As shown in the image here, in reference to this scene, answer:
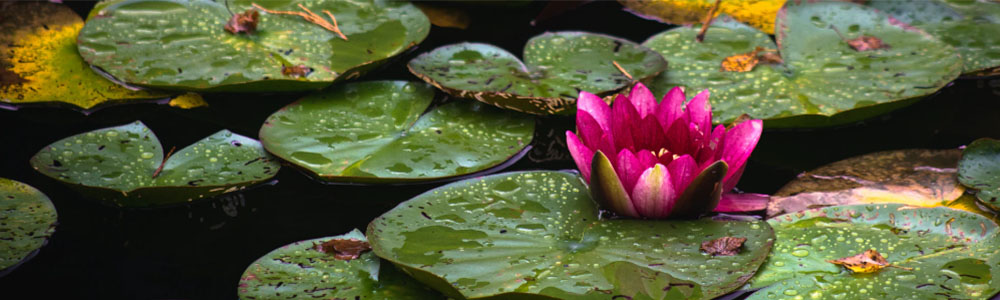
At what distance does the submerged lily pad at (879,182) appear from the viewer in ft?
5.30

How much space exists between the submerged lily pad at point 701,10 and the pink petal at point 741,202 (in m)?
0.97

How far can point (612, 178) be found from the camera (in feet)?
4.86

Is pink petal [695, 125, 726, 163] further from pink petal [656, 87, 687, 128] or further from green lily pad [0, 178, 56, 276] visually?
green lily pad [0, 178, 56, 276]

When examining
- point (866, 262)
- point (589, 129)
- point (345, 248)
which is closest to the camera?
point (866, 262)

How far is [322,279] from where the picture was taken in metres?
1.38

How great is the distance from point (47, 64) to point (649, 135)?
1.78m

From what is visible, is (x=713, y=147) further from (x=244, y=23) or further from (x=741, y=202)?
(x=244, y=23)

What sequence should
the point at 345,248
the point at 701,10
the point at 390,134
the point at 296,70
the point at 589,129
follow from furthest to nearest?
the point at 701,10 → the point at 296,70 → the point at 390,134 → the point at 589,129 → the point at 345,248

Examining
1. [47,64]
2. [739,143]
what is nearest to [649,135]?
[739,143]

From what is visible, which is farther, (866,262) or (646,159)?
(646,159)

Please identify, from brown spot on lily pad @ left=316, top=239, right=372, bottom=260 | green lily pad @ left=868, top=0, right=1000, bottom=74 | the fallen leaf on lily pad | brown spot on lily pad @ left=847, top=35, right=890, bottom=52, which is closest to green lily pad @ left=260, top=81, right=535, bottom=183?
brown spot on lily pad @ left=316, top=239, right=372, bottom=260

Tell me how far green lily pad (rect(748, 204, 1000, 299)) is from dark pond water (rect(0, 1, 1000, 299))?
0.24m

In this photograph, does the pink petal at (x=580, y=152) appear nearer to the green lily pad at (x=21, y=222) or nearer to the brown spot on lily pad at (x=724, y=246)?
the brown spot on lily pad at (x=724, y=246)

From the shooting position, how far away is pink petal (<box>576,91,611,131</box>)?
163cm
